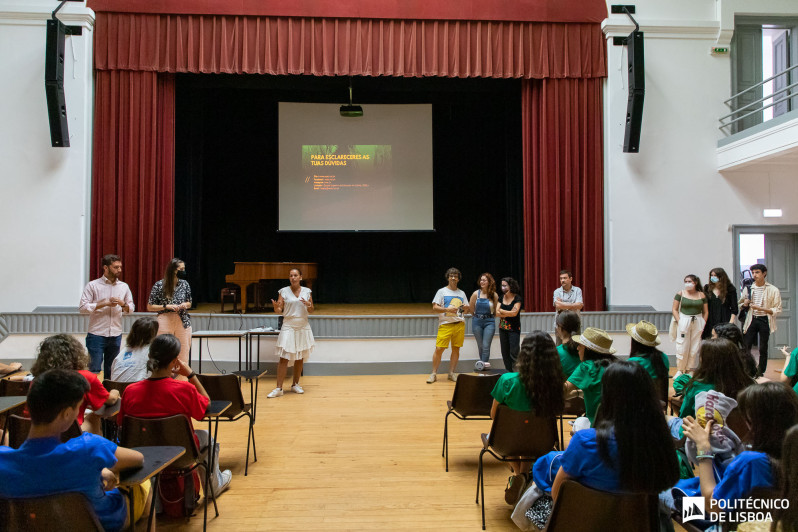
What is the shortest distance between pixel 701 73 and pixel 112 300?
27.1 ft

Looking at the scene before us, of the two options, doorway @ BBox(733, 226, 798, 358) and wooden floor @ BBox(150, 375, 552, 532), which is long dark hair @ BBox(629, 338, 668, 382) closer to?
wooden floor @ BBox(150, 375, 552, 532)

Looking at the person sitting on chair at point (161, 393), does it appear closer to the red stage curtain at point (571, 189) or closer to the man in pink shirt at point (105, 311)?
the man in pink shirt at point (105, 311)

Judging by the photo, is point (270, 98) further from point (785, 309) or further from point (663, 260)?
point (785, 309)

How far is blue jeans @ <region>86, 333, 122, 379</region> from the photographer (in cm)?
530

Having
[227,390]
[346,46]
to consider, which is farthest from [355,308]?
[227,390]

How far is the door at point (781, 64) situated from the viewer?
807 cm

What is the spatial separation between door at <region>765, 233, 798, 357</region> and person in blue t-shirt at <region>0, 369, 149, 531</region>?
28.9ft

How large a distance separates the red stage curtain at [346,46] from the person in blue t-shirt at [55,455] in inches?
261

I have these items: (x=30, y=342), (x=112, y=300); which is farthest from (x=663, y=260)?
(x=30, y=342)

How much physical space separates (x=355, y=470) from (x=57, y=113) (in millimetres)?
6289

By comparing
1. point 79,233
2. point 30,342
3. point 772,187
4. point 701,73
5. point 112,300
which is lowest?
point 30,342

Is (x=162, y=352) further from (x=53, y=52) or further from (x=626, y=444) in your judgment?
(x=53, y=52)

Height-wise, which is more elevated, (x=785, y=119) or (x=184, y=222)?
(x=785, y=119)

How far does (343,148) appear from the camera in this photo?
31.3ft
